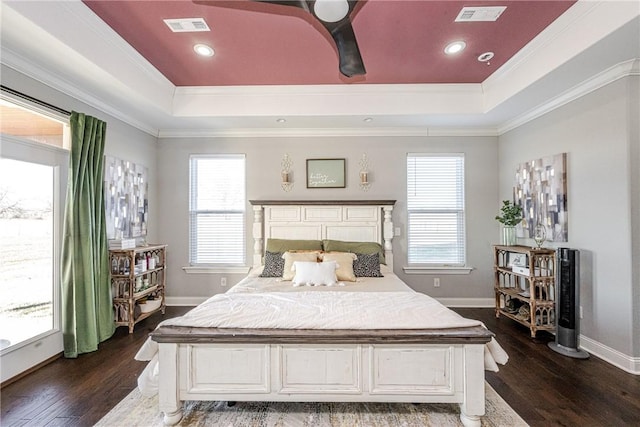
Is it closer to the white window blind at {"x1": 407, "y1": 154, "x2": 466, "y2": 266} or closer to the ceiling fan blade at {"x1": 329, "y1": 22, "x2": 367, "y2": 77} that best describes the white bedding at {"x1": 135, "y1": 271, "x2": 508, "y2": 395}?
the ceiling fan blade at {"x1": 329, "y1": 22, "x2": 367, "y2": 77}

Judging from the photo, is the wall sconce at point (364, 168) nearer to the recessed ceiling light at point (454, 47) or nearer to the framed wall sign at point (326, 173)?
the framed wall sign at point (326, 173)

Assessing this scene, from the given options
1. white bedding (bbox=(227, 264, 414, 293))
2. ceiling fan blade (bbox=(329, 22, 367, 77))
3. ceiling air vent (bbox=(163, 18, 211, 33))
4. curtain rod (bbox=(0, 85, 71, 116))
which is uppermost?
ceiling air vent (bbox=(163, 18, 211, 33))

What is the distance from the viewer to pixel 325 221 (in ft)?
14.0

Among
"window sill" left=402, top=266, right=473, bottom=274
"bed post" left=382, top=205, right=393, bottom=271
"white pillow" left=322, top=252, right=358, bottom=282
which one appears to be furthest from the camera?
"window sill" left=402, top=266, right=473, bottom=274

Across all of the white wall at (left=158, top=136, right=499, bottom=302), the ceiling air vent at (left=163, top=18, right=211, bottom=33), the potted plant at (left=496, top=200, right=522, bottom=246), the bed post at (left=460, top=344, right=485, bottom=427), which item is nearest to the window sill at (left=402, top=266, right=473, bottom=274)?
the white wall at (left=158, top=136, right=499, bottom=302)

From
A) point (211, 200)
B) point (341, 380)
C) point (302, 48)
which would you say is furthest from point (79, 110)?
point (341, 380)

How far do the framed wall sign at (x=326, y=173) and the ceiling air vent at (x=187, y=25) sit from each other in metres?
2.22

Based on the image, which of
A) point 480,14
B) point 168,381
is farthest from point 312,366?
point 480,14

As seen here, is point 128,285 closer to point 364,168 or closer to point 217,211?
point 217,211

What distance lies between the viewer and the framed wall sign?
Result: 4.40 meters

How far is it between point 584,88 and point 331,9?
295 cm

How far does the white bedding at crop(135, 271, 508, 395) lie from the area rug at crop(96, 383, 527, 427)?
0.29m

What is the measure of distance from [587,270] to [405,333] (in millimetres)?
2423

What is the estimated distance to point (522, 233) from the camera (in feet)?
12.9
